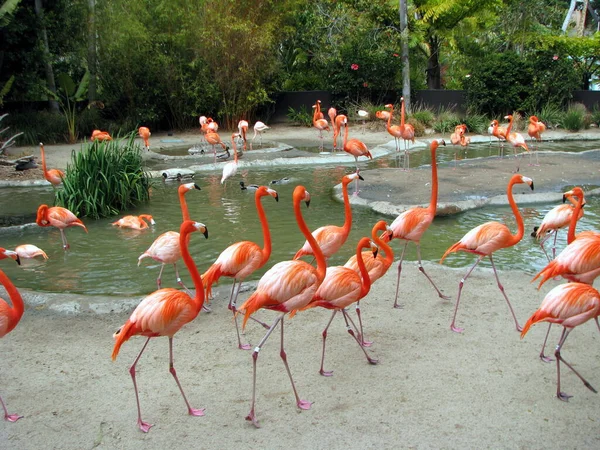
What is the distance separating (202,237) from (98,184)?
207 centimetres

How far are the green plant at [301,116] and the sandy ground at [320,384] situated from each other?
48.9 ft

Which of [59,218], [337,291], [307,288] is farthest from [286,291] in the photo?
[59,218]

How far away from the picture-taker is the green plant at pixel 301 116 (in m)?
19.4

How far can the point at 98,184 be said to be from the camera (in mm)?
8219

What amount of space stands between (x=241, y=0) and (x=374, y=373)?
52.3ft

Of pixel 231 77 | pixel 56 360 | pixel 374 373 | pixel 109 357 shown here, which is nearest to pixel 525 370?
pixel 374 373

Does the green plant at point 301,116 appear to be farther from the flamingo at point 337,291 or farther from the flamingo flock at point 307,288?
the flamingo at point 337,291

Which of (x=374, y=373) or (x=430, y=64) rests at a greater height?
(x=430, y=64)

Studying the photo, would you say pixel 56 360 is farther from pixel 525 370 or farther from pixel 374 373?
pixel 525 370

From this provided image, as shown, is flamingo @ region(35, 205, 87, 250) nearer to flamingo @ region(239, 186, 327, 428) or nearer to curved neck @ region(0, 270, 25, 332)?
curved neck @ region(0, 270, 25, 332)

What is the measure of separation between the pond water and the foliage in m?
0.27

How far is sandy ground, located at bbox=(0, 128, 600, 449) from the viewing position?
3.11 metres

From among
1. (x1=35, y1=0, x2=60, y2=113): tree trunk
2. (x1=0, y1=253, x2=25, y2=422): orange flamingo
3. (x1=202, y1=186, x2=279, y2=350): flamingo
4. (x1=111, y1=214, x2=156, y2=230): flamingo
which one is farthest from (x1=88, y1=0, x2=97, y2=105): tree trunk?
(x1=0, y1=253, x2=25, y2=422): orange flamingo

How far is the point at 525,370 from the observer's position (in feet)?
12.3
